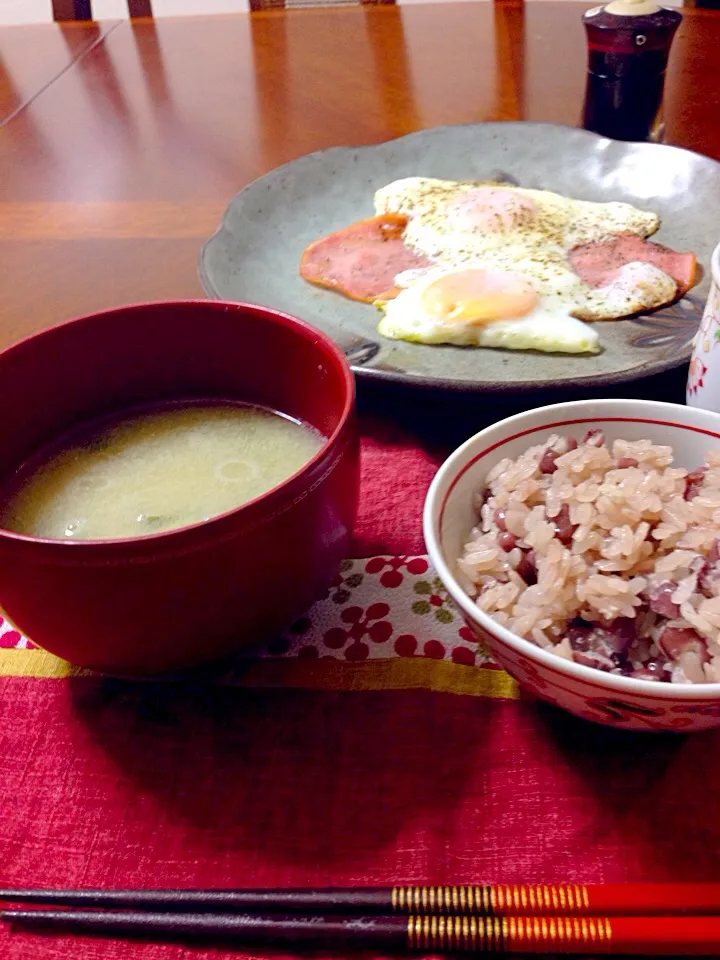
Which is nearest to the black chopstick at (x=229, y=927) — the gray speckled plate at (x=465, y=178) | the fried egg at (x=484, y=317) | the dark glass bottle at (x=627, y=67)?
the gray speckled plate at (x=465, y=178)

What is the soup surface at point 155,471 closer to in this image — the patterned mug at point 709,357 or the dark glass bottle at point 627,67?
the patterned mug at point 709,357

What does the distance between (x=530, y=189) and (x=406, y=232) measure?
283 mm

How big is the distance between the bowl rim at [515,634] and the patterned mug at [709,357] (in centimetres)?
7

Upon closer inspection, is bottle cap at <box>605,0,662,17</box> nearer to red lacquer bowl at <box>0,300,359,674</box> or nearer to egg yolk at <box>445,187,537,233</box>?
egg yolk at <box>445,187,537,233</box>

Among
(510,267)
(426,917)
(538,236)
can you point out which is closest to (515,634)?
(426,917)

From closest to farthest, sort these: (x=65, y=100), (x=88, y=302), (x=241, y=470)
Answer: (x=241, y=470)
(x=88, y=302)
(x=65, y=100)

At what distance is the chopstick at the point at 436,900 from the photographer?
56cm

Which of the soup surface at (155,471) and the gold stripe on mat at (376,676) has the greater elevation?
the soup surface at (155,471)

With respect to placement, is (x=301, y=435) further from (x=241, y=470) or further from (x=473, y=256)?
(x=473, y=256)

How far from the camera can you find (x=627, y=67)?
158 centimetres

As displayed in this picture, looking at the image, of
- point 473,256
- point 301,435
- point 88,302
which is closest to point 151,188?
point 88,302

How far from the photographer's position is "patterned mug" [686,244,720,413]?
0.85 meters

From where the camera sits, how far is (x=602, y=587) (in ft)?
2.15

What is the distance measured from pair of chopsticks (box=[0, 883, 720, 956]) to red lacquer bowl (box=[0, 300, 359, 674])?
7.4 inches
